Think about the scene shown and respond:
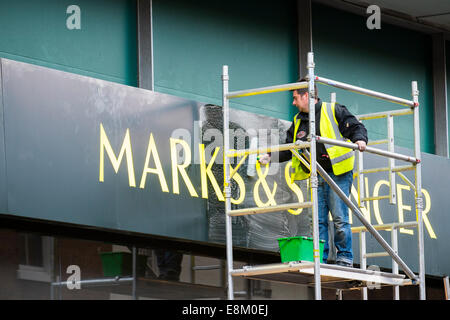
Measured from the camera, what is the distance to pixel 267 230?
480 inches

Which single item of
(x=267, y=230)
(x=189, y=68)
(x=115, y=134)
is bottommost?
(x=267, y=230)

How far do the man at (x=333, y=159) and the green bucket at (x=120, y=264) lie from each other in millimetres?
1950

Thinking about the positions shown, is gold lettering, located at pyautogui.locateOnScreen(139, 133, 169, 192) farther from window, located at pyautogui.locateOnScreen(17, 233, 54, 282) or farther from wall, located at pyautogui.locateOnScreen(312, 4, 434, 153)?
wall, located at pyautogui.locateOnScreen(312, 4, 434, 153)

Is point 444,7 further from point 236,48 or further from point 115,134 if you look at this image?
point 115,134

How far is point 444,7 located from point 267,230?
487 cm

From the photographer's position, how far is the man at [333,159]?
34.9ft

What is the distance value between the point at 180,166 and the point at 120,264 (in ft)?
4.27

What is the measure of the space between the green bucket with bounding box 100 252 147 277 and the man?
76.8 inches

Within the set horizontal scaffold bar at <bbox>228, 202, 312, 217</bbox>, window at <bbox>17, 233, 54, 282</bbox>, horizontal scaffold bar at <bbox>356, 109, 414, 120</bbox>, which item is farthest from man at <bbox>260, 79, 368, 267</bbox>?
window at <bbox>17, 233, 54, 282</bbox>

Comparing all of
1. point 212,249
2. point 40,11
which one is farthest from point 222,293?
point 40,11

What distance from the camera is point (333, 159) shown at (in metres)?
10.8

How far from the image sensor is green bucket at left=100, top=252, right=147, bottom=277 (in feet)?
36.6
